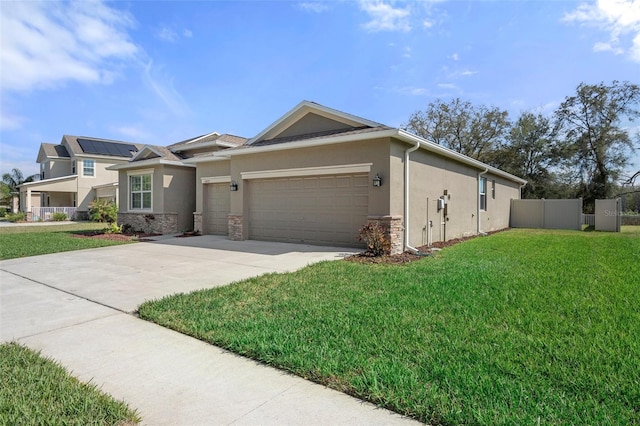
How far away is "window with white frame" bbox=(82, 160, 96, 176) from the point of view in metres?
29.7

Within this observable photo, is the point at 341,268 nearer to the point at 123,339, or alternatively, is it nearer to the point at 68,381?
the point at 123,339

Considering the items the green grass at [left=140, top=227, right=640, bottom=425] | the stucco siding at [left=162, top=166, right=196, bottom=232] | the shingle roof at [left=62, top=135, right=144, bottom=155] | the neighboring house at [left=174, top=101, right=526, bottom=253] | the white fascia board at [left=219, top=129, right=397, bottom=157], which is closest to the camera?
the green grass at [left=140, top=227, right=640, bottom=425]

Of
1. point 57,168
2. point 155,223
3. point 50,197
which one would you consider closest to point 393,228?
point 155,223

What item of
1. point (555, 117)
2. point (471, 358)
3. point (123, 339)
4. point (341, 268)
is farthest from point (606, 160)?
point (123, 339)

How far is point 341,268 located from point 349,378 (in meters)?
4.62

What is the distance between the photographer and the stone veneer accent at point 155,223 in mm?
15969

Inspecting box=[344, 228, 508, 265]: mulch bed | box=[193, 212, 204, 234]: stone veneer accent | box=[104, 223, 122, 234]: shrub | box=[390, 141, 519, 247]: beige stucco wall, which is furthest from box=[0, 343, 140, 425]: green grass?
box=[104, 223, 122, 234]: shrub

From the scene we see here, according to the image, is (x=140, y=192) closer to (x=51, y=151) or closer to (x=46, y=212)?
(x=46, y=212)

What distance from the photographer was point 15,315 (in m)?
4.72

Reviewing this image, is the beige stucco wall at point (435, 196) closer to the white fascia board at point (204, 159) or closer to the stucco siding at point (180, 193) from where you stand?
the white fascia board at point (204, 159)

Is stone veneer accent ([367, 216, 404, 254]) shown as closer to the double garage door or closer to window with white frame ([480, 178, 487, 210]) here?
the double garage door

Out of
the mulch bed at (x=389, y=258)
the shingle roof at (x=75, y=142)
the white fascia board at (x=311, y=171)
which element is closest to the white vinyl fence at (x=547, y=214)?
the mulch bed at (x=389, y=258)

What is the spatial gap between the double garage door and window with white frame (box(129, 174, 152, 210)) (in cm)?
696

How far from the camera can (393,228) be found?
370 inches
